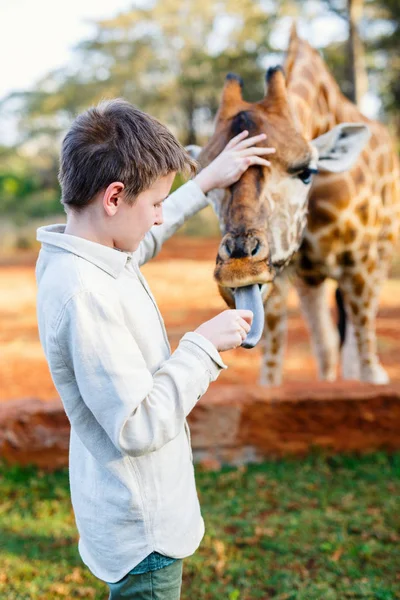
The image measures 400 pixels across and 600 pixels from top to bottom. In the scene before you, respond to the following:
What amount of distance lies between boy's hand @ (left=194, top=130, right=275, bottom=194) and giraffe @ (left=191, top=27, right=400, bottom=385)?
0.11 m

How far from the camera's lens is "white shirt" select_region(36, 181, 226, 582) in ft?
4.41

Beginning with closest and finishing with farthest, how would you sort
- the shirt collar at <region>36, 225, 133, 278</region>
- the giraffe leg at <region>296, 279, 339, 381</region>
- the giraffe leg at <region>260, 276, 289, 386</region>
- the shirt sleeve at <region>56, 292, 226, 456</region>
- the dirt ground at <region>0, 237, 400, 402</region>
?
the shirt sleeve at <region>56, 292, 226, 456</region> < the shirt collar at <region>36, 225, 133, 278</region> < the giraffe leg at <region>260, 276, 289, 386</region> < the giraffe leg at <region>296, 279, 339, 381</region> < the dirt ground at <region>0, 237, 400, 402</region>

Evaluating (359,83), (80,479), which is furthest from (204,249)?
(80,479)

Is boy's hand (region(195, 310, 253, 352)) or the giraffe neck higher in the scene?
the giraffe neck

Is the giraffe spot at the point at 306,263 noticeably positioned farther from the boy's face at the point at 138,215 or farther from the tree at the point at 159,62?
the tree at the point at 159,62

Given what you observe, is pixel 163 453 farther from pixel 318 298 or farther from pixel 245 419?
pixel 318 298

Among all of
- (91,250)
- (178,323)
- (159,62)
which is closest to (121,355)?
(91,250)

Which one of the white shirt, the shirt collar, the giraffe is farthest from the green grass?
the shirt collar

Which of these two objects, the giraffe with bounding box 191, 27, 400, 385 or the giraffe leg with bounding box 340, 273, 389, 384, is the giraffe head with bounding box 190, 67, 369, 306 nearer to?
the giraffe with bounding box 191, 27, 400, 385

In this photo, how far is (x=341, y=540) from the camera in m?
3.09

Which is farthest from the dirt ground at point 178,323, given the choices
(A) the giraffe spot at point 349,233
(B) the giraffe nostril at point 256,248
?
(B) the giraffe nostril at point 256,248

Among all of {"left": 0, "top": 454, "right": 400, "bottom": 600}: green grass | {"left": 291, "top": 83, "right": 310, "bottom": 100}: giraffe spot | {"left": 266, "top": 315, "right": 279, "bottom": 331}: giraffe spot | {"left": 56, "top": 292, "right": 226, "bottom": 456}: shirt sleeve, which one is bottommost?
{"left": 0, "top": 454, "right": 400, "bottom": 600}: green grass

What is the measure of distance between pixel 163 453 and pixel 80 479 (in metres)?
0.24

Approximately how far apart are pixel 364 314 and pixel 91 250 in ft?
10.4
